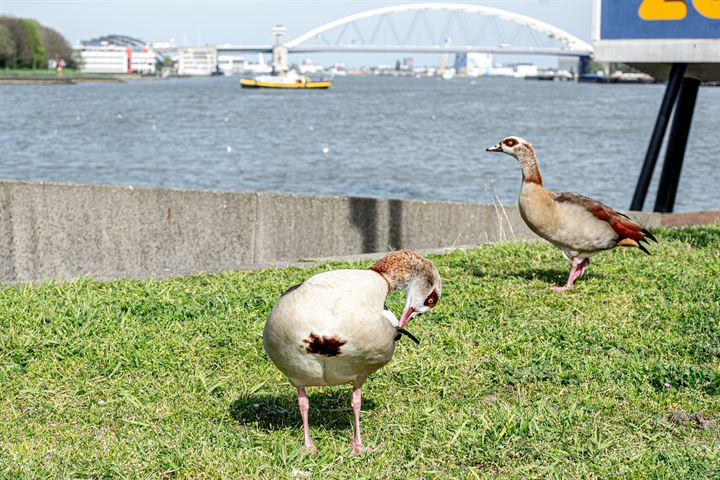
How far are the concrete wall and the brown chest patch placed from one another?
282 inches

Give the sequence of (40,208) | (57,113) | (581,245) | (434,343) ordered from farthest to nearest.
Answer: (57,113) < (40,208) < (581,245) < (434,343)

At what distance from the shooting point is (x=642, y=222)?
1237 cm

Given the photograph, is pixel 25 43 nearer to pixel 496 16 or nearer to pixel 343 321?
pixel 496 16

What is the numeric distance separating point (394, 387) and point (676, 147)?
11.2 meters

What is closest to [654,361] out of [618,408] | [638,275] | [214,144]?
[618,408]

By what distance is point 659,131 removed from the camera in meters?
14.5

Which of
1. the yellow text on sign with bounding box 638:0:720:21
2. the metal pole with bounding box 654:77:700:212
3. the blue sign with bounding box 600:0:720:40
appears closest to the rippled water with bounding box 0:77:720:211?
the metal pole with bounding box 654:77:700:212

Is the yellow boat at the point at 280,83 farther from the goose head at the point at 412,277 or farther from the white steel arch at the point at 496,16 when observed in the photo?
the goose head at the point at 412,277

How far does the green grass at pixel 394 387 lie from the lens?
15.8 ft

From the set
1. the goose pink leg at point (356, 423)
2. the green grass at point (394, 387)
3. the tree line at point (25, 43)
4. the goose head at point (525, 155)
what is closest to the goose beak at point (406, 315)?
the goose pink leg at point (356, 423)

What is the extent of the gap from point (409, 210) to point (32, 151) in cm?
3402

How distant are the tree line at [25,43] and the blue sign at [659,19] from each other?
139 m

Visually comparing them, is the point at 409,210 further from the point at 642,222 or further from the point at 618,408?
the point at 618,408

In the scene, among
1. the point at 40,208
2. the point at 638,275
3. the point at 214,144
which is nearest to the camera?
the point at 638,275
